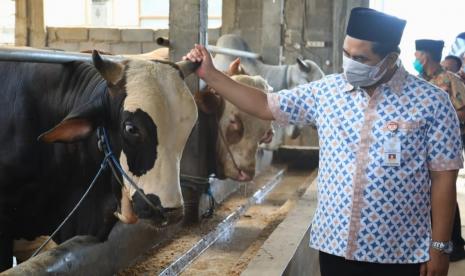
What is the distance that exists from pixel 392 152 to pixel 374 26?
454 mm

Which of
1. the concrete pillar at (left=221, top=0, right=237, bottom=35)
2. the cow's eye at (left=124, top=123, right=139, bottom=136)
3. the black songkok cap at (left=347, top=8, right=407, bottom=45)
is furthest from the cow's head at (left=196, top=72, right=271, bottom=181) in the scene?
the concrete pillar at (left=221, top=0, right=237, bottom=35)

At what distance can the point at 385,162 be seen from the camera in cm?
215

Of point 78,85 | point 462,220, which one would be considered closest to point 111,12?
point 462,220

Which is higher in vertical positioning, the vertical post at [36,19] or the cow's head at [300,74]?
the vertical post at [36,19]

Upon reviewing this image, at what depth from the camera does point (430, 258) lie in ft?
7.24

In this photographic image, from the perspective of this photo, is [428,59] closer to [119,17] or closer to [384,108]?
[384,108]

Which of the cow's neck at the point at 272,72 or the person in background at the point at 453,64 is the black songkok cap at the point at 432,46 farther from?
the cow's neck at the point at 272,72

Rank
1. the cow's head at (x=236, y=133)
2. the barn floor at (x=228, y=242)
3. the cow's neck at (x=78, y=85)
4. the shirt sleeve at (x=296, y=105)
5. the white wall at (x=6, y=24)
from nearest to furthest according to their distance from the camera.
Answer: the shirt sleeve at (x=296, y=105)
the cow's neck at (x=78, y=85)
the barn floor at (x=228, y=242)
the cow's head at (x=236, y=133)
the white wall at (x=6, y=24)

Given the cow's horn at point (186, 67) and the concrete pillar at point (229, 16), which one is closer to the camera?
the cow's horn at point (186, 67)

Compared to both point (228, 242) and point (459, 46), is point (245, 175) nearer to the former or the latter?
point (228, 242)

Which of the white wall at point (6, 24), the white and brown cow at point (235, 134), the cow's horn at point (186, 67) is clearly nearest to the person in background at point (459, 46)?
the white and brown cow at point (235, 134)

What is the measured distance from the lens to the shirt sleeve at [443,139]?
2135 millimetres

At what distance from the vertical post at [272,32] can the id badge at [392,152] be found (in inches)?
225

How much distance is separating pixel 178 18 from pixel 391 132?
7.68ft
